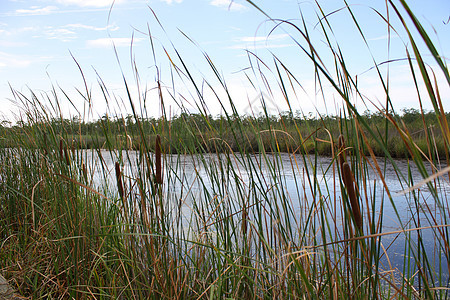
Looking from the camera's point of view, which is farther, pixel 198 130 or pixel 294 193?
pixel 294 193

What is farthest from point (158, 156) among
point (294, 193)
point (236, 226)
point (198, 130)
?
point (294, 193)

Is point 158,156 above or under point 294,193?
above

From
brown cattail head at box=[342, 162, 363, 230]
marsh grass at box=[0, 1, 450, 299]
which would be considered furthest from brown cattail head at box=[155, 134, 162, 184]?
brown cattail head at box=[342, 162, 363, 230]

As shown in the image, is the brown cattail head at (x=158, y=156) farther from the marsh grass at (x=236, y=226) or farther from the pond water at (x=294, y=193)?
the pond water at (x=294, y=193)

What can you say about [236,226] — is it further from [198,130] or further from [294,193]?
[294,193]

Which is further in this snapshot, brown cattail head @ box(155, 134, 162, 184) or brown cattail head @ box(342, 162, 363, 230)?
brown cattail head @ box(155, 134, 162, 184)

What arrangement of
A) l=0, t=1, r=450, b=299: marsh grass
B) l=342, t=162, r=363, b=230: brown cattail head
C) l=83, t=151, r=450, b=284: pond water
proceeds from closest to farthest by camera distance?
A: l=342, t=162, r=363, b=230: brown cattail head, l=0, t=1, r=450, b=299: marsh grass, l=83, t=151, r=450, b=284: pond water

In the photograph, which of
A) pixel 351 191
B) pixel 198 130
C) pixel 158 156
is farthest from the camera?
pixel 198 130

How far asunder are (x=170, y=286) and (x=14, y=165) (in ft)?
8.38

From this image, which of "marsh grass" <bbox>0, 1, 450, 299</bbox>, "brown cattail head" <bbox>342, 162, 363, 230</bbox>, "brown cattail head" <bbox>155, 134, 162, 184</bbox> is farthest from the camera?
"brown cattail head" <bbox>155, 134, 162, 184</bbox>

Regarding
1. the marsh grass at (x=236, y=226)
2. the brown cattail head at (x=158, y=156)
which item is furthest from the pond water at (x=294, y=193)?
the brown cattail head at (x=158, y=156)

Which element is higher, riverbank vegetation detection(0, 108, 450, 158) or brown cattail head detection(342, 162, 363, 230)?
riverbank vegetation detection(0, 108, 450, 158)

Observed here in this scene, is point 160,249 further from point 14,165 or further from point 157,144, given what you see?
point 14,165

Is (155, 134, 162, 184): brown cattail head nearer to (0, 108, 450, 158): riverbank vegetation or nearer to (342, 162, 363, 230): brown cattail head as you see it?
(0, 108, 450, 158): riverbank vegetation
